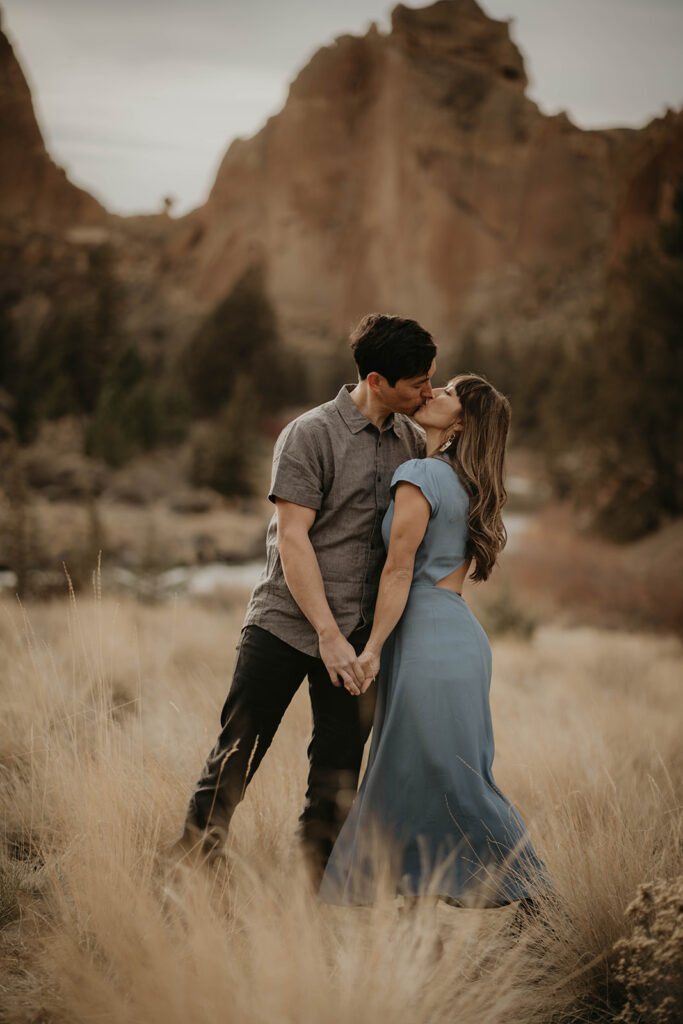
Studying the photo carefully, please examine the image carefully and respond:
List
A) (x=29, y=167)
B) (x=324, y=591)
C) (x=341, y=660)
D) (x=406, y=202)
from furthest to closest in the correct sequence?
(x=29, y=167), (x=406, y=202), (x=324, y=591), (x=341, y=660)

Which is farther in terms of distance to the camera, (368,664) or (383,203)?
(383,203)

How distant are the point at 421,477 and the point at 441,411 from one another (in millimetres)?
268

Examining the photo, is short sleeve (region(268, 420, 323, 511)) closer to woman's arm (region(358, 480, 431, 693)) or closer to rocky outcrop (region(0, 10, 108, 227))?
woman's arm (region(358, 480, 431, 693))

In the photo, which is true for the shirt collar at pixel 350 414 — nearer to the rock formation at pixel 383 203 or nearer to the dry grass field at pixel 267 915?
the dry grass field at pixel 267 915

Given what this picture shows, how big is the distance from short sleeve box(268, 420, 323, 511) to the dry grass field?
97cm

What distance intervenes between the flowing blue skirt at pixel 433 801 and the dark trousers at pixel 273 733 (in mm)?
185

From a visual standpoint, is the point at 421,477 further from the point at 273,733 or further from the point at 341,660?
the point at 273,733

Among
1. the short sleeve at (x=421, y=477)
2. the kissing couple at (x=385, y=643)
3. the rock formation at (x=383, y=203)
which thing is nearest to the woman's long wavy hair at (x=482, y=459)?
the kissing couple at (x=385, y=643)

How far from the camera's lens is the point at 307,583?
232 centimetres

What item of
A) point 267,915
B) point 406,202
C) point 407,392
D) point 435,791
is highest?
point 406,202

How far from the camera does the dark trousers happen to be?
2457mm

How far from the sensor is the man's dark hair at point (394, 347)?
7.68 feet

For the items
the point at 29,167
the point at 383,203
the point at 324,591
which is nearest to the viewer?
the point at 324,591

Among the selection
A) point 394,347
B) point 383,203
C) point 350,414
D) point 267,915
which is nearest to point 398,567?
point 350,414
